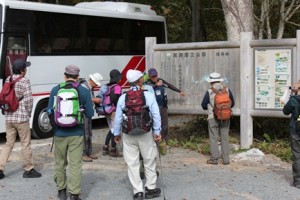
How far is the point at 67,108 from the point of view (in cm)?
588

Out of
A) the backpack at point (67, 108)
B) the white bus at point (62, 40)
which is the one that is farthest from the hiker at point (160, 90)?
the white bus at point (62, 40)

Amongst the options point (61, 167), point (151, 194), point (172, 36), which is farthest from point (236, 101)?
point (172, 36)

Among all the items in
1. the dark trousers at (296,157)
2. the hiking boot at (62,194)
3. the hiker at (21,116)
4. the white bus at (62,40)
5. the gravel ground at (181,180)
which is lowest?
the gravel ground at (181,180)

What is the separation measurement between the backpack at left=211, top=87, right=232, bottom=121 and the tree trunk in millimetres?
2608

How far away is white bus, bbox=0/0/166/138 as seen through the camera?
1115 centimetres

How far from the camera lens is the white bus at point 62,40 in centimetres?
1115

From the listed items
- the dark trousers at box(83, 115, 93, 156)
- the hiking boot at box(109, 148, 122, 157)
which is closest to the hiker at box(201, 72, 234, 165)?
the hiking boot at box(109, 148, 122, 157)

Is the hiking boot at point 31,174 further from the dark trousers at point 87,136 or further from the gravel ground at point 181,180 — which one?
the dark trousers at point 87,136

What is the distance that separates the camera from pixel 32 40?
455 inches

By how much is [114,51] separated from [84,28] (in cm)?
126

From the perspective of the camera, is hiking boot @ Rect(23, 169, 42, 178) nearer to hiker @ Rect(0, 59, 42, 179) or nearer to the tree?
hiker @ Rect(0, 59, 42, 179)

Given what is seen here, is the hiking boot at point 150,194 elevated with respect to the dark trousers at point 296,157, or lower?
lower

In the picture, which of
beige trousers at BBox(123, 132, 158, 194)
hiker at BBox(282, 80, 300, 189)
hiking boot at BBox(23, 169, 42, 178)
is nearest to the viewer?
beige trousers at BBox(123, 132, 158, 194)

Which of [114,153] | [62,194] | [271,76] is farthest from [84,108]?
[271,76]
